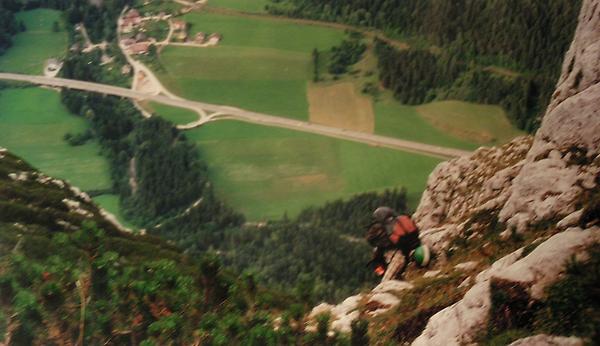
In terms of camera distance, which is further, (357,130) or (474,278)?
(357,130)

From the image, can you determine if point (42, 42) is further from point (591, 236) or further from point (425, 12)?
point (591, 236)

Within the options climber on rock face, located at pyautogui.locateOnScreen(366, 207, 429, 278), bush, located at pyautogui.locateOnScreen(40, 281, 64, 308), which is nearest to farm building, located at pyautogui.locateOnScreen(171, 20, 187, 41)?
climber on rock face, located at pyautogui.locateOnScreen(366, 207, 429, 278)

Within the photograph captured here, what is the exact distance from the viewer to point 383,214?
28.3 feet

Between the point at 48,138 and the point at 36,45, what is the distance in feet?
4.84

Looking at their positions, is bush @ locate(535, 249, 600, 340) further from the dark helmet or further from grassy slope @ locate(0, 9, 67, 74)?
grassy slope @ locate(0, 9, 67, 74)

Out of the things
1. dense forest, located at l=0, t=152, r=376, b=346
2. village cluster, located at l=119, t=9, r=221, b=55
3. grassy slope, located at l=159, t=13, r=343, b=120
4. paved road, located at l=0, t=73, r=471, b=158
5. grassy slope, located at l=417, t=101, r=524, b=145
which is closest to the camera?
dense forest, located at l=0, t=152, r=376, b=346

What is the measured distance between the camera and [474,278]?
7.12 m

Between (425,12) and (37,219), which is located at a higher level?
(425,12)

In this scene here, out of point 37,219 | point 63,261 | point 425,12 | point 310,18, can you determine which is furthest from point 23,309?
point 425,12

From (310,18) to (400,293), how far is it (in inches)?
163

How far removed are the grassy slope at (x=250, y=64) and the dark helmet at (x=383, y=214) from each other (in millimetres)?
1733

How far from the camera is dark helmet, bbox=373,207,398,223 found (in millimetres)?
8547

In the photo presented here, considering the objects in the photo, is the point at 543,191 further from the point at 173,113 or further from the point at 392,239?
the point at 173,113

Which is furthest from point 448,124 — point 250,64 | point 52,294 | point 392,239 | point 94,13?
point 94,13
